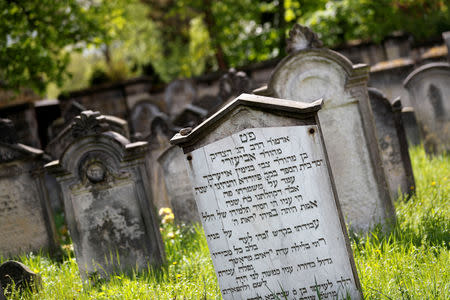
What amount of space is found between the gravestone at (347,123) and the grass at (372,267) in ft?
1.22

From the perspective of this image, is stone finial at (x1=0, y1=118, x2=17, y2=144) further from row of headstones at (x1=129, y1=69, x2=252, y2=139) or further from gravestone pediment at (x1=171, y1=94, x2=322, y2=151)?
gravestone pediment at (x1=171, y1=94, x2=322, y2=151)

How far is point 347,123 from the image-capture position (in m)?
6.04

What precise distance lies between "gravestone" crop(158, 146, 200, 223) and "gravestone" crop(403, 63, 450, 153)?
400 cm

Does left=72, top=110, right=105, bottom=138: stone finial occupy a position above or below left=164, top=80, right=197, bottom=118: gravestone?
below

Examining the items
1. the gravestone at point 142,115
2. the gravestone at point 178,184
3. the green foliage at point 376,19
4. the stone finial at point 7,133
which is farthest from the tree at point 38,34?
the green foliage at point 376,19

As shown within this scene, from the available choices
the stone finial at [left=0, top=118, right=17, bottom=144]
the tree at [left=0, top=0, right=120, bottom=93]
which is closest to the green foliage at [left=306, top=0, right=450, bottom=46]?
the tree at [left=0, top=0, right=120, bottom=93]

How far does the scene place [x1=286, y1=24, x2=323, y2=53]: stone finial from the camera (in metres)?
6.23

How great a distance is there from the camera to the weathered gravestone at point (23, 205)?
749 centimetres

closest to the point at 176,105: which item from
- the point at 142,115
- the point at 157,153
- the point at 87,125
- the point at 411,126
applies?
the point at 142,115

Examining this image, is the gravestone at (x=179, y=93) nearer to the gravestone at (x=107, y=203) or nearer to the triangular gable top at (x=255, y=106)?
the gravestone at (x=107, y=203)

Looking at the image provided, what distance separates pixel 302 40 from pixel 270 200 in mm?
2695

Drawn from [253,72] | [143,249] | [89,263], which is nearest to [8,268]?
[89,263]

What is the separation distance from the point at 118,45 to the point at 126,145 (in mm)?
23222

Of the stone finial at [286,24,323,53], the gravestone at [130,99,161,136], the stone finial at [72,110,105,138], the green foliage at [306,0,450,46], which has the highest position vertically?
the green foliage at [306,0,450,46]
